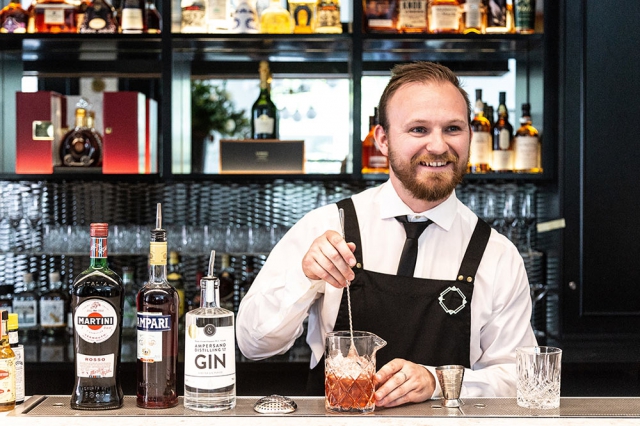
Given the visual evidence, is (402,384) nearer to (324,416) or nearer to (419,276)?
Answer: (324,416)

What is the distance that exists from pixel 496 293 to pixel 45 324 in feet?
6.30

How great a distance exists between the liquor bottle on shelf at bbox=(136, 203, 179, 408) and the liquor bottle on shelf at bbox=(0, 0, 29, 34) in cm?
208

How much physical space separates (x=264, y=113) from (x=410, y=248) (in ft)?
4.84

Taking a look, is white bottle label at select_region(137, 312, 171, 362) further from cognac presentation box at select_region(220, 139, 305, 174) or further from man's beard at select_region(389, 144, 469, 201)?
cognac presentation box at select_region(220, 139, 305, 174)

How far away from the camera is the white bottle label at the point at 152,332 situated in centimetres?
122

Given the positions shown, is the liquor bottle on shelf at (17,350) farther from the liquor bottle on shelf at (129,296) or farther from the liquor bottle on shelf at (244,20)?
the liquor bottle on shelf at (244,20)

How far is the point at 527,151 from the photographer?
297 cm

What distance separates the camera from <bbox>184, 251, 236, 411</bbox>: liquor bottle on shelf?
1.21 m

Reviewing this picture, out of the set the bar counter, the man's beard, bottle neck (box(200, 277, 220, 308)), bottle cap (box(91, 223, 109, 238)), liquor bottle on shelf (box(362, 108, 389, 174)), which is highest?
liquor bottle on shelf (box(362, 108, 389, 174))

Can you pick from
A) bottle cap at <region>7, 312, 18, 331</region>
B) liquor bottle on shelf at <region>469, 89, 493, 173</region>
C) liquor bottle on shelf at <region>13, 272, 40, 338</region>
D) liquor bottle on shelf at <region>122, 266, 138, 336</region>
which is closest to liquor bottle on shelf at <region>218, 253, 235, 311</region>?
liquor bottle on shelf at <region>122, 266, 138, 336</region>

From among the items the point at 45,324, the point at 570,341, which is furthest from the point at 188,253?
the point at 570,341

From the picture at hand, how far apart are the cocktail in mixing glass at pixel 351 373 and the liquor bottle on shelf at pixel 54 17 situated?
7.11ft

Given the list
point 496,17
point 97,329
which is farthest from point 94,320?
point 496,17

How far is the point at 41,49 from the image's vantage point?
9.98 feet
